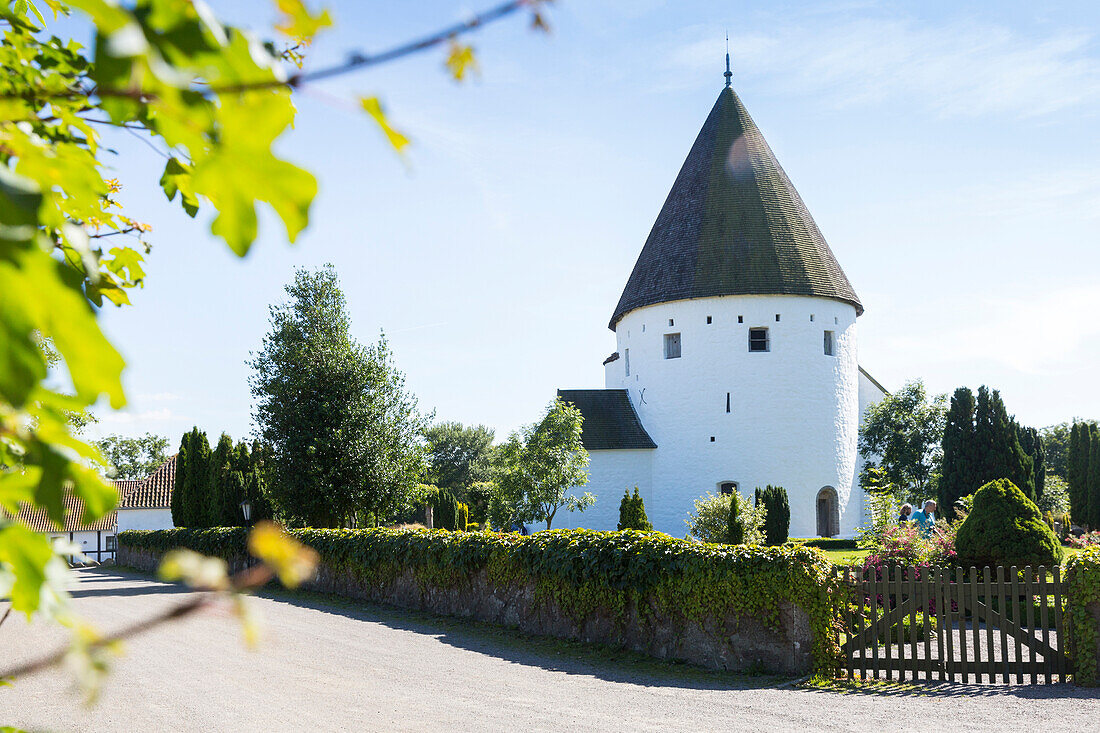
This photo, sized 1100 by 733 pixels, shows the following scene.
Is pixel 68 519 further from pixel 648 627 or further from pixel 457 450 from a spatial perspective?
pixel 457 450

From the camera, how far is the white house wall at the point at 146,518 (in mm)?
50562

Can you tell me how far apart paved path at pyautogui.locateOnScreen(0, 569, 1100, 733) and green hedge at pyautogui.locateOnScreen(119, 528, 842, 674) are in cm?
73

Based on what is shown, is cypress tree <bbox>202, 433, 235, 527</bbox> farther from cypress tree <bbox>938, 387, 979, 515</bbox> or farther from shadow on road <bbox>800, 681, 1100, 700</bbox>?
shadow on road <bbox>800, 681, 1100, 700</bbox>

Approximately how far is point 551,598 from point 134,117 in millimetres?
11118

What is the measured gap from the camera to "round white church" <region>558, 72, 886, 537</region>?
34281 millimetres

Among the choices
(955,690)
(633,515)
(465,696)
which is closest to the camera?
(465,696)

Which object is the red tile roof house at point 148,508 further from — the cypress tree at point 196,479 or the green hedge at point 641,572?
the green hedge at point 641,572

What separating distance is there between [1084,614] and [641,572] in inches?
189

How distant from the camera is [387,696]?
8242mm

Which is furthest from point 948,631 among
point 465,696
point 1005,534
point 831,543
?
point 831,543

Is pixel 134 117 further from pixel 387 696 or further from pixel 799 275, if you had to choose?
pixel 799 275

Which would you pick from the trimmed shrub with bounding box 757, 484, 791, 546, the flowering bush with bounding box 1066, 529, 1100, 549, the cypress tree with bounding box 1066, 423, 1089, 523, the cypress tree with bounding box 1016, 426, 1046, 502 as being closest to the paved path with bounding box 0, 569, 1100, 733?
the flowering bush with bounding box 1066, 529, 1100, 549

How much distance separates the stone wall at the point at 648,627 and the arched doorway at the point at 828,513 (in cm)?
2344

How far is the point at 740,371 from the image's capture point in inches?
1363
